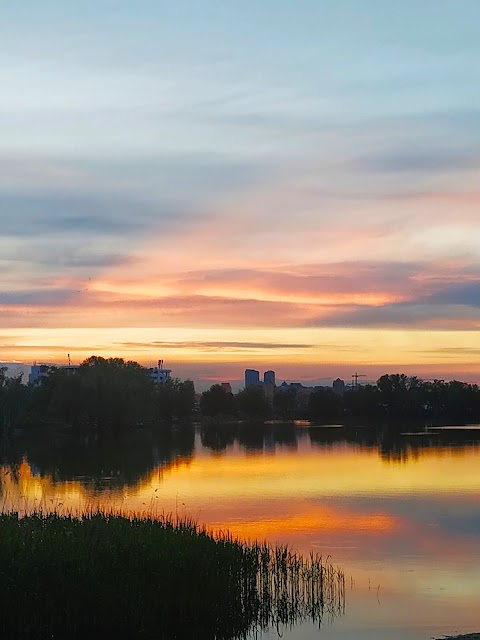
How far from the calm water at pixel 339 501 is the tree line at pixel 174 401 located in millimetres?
19632

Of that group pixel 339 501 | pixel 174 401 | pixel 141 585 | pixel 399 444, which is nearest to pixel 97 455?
pixel 399 444

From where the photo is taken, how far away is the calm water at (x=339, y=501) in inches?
606

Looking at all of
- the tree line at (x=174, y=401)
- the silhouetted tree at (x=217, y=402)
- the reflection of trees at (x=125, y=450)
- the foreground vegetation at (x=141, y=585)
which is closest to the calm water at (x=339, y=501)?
the reflection of trees at (x=125, y=450)

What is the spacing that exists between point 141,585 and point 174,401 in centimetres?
9633

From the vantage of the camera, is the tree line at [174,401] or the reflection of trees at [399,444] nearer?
the reflection of trees at [399,444]

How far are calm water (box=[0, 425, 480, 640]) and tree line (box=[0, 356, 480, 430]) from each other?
19.6 meters

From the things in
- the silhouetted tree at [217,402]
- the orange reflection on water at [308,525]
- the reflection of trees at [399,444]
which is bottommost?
the orange reflection on water at [308,525]

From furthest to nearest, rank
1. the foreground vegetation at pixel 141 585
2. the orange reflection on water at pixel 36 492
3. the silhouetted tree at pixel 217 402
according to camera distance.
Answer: the silhouetted tree at pixel 217 402
the orange reflection on water at pixel 36 492
the foreground vegetation at pixel 141 585

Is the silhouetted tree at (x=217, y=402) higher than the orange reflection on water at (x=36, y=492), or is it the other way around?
the silhouetted tree at (x=217, y=402)

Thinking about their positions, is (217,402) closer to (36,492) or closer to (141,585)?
(36,492)

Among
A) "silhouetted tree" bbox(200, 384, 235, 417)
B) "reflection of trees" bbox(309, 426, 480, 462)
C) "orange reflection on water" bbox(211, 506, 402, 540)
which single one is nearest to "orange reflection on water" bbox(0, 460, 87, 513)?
"orange reflection on water" bbox(211, 506, 402, 540)

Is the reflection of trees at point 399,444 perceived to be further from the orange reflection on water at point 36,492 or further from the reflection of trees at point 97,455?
the orange reflection on water at point 36,492

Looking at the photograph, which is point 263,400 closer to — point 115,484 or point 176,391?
point 176,391

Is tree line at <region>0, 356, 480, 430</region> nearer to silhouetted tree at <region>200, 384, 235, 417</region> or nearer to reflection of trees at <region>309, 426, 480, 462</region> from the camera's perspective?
silhouetted tree at <region>200, 384, 235, 417</region>
